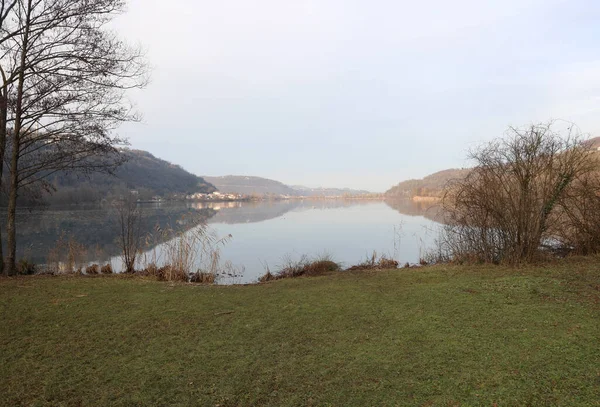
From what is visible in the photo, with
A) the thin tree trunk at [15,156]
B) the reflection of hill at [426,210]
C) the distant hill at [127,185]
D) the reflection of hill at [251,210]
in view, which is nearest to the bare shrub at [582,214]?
the reflection of hill at [426,210]

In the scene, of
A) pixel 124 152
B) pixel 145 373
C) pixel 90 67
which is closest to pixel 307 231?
pixel 124 152

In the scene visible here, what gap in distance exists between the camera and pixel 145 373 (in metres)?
3.41

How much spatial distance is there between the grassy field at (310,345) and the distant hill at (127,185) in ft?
120

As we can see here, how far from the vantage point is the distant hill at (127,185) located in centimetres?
6819

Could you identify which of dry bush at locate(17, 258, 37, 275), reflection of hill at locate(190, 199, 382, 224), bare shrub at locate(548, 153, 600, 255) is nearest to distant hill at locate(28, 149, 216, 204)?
reflection of hill at locate(190, 199, 382, 224)

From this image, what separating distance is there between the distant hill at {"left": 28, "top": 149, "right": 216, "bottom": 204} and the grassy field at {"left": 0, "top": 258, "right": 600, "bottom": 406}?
36611mm

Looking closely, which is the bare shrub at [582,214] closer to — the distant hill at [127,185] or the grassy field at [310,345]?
the grassy field at [310,345]

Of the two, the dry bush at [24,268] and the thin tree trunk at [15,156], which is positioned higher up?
the thin tree trunk at [15,156]

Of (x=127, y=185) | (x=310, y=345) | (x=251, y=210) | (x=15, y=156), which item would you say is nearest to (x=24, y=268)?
(x=15, y=156)

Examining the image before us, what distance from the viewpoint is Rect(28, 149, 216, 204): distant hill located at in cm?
6819

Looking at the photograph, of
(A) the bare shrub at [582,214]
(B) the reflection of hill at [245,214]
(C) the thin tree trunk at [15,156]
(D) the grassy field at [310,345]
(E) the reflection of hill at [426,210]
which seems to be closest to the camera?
(D) the grassy field at [310,345]

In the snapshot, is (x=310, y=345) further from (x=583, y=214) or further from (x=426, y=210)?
(x=426, y=210)

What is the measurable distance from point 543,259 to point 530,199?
140 cm

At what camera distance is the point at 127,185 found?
9894 centimetres
